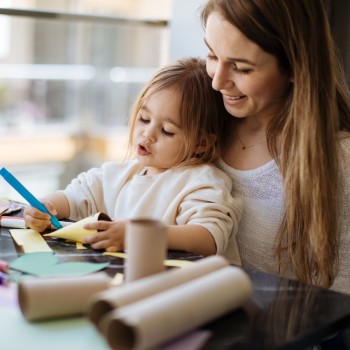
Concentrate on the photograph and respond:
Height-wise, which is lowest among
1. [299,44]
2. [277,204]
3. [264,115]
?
[277,204]

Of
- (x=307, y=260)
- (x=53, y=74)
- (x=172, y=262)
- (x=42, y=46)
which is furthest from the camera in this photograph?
(x=42, y=46)

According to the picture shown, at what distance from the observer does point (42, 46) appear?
254 inches

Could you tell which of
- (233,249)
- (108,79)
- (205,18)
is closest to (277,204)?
(233,249)

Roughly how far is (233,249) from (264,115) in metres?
0.33

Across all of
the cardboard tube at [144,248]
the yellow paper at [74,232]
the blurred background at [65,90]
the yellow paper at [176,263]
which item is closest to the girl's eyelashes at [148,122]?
the yellow paper at [74,232]

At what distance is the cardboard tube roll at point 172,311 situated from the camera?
2.69 ft

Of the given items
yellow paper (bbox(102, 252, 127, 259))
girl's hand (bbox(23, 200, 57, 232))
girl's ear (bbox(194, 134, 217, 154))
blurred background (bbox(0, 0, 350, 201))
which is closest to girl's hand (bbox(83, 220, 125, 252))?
yellow paper (bbox(102, 252, 127, 259))

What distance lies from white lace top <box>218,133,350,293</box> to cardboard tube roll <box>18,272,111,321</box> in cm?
66

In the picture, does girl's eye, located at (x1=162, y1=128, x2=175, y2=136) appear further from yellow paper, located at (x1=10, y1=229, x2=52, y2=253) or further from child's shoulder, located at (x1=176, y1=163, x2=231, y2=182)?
yellow paper, located at (x1=10, y1=229, x2=52, y2=253)

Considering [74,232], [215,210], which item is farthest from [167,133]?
[74,232]

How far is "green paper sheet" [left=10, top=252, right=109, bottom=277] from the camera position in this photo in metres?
1.10

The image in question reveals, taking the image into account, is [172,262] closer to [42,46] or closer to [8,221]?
[8,221]

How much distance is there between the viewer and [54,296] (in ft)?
3.12

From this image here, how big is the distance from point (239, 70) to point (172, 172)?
27 cm
